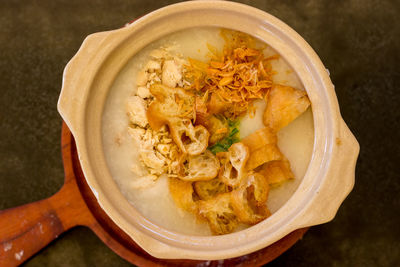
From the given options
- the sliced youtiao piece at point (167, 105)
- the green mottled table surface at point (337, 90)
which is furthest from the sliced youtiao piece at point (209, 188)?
the green mottled table surface at point (337, 90)

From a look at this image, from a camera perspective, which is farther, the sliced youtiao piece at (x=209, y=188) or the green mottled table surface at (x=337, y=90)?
the green mottled table surface at (x=337, y=90)

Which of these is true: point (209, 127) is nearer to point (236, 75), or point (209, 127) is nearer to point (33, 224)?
point (236, 75)

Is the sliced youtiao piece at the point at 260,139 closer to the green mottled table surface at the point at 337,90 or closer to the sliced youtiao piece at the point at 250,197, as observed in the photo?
the sliced youtiao piece at the point at 250,197

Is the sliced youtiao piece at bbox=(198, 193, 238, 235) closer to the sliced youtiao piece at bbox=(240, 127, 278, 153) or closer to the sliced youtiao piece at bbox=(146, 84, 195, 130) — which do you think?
the sliced youtiao piece at bbox=(240, 127, 278, 153)

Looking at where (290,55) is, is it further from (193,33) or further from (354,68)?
(354,68)

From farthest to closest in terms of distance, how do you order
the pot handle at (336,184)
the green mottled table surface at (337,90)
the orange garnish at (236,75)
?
1. the green mottled table surface at (337,90)
2. the orange garnish at (236,75)
3. the pot handle at (336,184)

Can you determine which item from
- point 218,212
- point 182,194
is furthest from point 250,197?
point 182,194

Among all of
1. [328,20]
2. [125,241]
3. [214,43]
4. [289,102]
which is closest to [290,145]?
[289,102]
